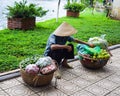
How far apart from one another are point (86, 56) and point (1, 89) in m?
1.51

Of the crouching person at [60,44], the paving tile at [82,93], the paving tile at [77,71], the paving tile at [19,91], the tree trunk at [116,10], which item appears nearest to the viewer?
the paving tile at [19,91]

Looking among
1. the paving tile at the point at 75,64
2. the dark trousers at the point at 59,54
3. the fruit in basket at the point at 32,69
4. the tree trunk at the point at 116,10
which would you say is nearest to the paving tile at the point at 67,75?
the dark trousers at the point at 59,54

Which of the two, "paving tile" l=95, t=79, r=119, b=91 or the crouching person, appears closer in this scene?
"paving tile" l=95, t=79, r=119, b=91

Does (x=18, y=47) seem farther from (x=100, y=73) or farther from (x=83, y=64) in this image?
(x=100, y=73)

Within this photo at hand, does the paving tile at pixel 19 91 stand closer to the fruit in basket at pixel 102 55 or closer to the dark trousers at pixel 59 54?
the dark trousers at pixel 59 54

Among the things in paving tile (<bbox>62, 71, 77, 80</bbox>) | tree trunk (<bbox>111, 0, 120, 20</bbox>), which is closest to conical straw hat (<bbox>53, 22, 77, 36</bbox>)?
paving tile (<bbox>62, 71, 77, 80</bbox>)

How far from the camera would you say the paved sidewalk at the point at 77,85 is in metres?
2.84

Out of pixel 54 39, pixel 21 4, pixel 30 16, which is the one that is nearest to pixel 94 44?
pixel 54 39

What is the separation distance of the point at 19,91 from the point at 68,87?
0.67m

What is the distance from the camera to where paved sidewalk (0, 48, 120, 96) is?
112 inches

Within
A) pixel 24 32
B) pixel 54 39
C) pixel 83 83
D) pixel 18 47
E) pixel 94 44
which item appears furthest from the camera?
pixel 24 32

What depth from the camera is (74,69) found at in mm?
3707

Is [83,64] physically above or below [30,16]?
below

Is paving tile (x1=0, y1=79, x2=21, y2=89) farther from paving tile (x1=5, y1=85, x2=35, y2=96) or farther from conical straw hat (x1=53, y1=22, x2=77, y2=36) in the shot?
conical straw hat (x1=53, y1=22, x2=77, y2=36)
